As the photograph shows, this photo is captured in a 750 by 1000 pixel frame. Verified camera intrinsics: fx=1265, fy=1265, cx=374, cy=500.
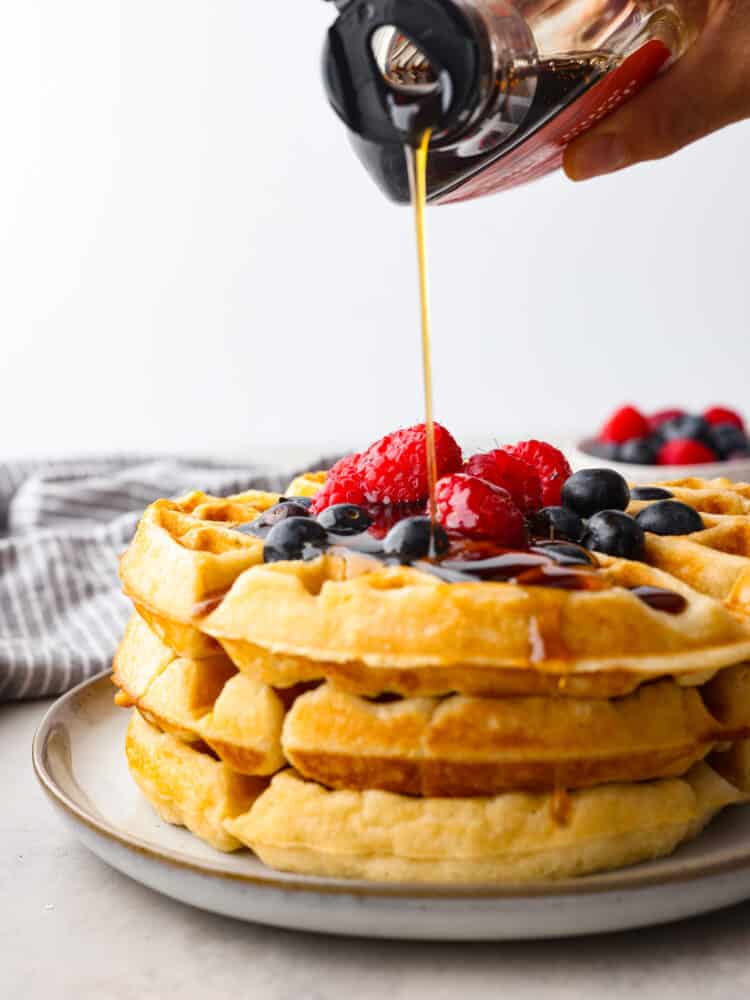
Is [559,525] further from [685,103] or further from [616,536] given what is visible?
[685,103]

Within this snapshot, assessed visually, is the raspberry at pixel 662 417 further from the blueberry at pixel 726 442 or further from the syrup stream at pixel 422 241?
the syrup stream at pixel 422 241

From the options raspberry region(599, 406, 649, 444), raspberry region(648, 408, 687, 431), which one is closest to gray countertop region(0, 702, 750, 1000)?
raspberry region(599, 406, 649, 444)

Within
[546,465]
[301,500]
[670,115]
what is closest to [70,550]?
[301,500]

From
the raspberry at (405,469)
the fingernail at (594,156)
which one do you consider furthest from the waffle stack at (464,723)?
the fingernail at (594,156)

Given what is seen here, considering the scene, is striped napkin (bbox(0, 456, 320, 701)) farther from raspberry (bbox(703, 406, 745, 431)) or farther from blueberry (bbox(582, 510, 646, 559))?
raspberry (bbox(703, 406, 745, 431))

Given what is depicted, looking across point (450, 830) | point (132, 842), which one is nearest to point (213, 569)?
point (132, 842)

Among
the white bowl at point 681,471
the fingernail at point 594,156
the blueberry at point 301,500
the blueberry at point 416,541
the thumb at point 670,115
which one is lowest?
the white bowl at point 681,471
